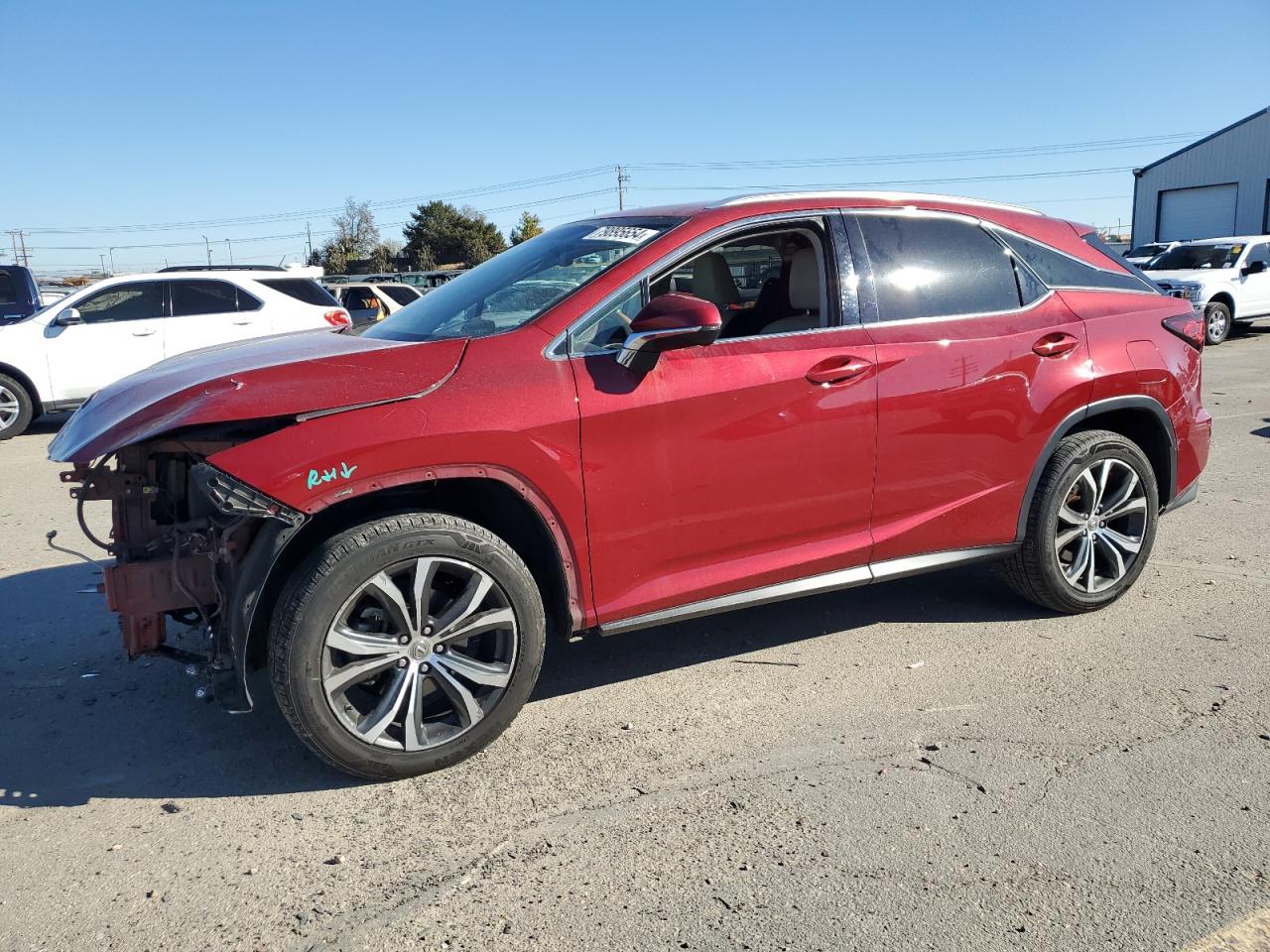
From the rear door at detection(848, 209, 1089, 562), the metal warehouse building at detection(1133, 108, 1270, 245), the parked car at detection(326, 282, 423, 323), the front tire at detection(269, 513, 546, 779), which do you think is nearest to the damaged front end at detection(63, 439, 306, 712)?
the front tire at detection(269, 513, 546, 779)

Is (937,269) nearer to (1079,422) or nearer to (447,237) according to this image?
(1079,422)

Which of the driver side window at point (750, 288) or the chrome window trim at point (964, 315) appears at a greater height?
the driver side window at point (750, 288)

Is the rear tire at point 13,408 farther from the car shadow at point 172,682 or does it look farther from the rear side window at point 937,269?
the rear side window at point 937,269

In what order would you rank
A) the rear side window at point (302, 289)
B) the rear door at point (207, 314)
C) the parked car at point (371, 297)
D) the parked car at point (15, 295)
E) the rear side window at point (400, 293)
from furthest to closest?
the rear side window at point (400, 293), the parked car at point (371, 297), the parked car at point (15, 295), the rear side window at point (302, 289), the rear door at point (207, 314)

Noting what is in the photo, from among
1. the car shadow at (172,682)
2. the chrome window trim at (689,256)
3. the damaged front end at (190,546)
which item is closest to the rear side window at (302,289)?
the car shadow at (172,682)

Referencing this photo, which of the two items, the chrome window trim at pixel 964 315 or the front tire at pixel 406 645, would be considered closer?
the front tire at pixel 406 645

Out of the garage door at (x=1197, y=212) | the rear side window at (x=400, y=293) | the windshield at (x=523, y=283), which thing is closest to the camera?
the windshield at (x=523, y=283)

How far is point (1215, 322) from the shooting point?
1764cm

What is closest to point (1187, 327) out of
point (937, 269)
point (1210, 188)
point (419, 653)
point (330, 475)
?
point (937, 269)

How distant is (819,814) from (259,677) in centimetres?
239

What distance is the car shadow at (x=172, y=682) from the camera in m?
3.32

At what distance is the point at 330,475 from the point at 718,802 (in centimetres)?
155

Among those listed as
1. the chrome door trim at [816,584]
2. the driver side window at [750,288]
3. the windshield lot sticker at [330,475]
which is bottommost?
the chrome door trim at [816,584]

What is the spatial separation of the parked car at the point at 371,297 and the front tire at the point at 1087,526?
43.4ft
